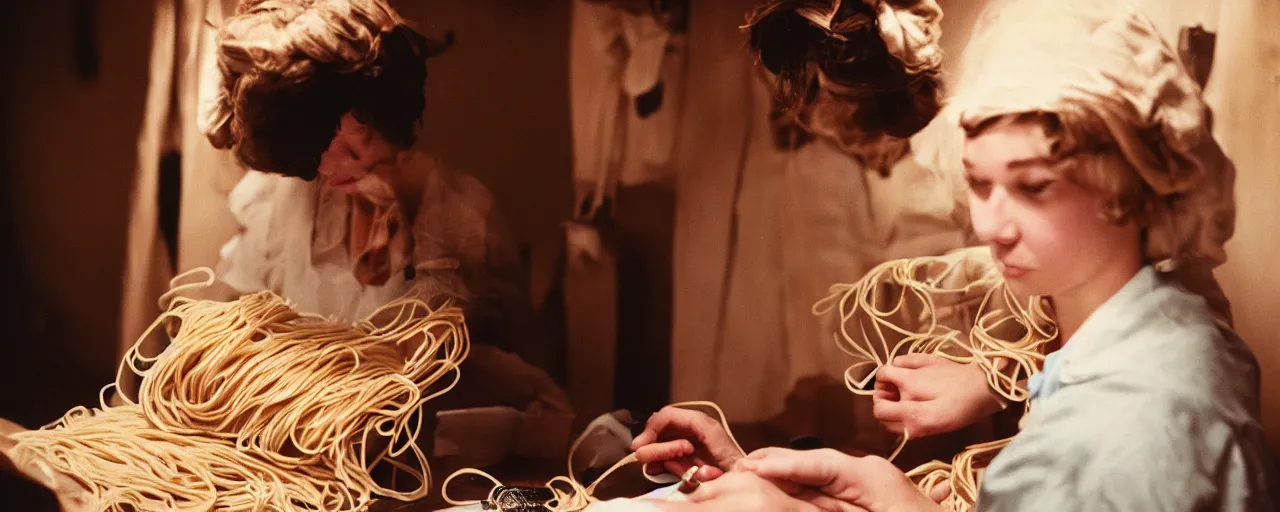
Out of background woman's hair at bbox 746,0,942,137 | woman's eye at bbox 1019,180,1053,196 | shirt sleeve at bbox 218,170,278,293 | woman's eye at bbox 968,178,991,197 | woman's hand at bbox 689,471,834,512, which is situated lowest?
woman's hand at bbox 689,471,834,512

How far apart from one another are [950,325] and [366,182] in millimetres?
809

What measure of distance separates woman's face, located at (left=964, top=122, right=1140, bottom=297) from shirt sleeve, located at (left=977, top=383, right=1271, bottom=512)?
14 centimetres

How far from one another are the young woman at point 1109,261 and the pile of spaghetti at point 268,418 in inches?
19.8

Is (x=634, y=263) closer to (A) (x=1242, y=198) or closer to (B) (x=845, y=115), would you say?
(B) (x=845, y=115)

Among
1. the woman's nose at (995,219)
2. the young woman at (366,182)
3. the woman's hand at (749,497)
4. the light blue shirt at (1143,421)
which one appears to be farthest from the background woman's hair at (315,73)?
the light blue shirt at (1143,421)

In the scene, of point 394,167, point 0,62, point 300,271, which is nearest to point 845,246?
point 394,167

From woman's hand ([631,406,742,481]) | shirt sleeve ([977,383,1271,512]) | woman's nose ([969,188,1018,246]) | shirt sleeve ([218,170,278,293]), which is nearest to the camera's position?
shirt sleeve ([977,383,1271,512])

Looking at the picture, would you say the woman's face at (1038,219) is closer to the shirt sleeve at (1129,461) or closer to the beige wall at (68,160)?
the shirt sleeve at (1129,461)

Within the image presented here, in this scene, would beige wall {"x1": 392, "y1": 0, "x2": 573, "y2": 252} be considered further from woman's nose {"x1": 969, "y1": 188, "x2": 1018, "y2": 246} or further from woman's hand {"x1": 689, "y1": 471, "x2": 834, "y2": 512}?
woman's nose {"x1": 969, "y1": 188, "x2": 1018, "y2": 246}

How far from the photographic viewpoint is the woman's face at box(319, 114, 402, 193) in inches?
56.2

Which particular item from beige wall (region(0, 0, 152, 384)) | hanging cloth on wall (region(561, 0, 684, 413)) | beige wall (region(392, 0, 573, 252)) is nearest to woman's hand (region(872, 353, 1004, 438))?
hanging cloth on wall (region(561, 0, 684, 413))

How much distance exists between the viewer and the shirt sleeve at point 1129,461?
108cm

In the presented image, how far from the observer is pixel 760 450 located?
1.30 metres

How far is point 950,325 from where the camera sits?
1300 mm
